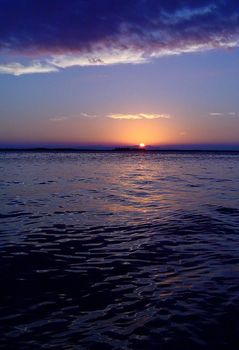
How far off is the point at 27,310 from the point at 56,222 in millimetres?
8073

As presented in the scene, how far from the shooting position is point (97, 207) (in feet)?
61.3

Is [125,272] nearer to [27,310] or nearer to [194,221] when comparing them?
[27,310]

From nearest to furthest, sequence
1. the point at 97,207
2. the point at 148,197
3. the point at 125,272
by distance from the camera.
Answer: the point at 125,272
the point at 97,207
the point at 148,197

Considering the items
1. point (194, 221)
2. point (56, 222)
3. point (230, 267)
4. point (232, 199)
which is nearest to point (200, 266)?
point (230, 267)

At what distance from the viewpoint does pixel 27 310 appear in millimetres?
6918

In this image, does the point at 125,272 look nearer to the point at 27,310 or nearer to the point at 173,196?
the point at 27,310

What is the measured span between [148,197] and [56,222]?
906cm

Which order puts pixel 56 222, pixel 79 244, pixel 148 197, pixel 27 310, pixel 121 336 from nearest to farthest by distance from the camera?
pixel 121 336 → pixel 27 310 → pixel 79 244 → pixel 56 222 → pixel 148 197

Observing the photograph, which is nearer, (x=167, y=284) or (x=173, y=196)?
(x=167, y=284)

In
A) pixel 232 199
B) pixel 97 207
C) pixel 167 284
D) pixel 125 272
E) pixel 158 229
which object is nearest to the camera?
pixel 167 284

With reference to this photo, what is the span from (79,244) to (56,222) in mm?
3608

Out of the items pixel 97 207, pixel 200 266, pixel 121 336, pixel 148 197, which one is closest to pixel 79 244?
pixel 200 266

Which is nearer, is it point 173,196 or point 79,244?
point 79,244

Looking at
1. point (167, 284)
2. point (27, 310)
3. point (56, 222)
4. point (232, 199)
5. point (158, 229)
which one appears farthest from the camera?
point (232, 199)
